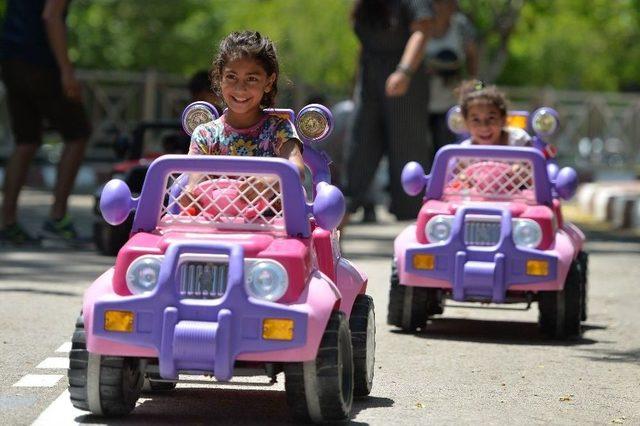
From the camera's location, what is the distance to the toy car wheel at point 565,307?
32.2 feet

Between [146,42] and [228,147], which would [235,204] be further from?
[146,42]

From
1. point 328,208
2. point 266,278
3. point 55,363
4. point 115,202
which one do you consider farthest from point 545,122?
point 266,278

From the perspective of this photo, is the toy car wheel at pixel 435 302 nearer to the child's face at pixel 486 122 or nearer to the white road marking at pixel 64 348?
the child's face at pixel 486 122

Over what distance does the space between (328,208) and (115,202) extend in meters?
0.85

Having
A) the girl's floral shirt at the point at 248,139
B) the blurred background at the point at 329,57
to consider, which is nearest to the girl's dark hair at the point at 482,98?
the girl's floral shirt at the point at 248,139

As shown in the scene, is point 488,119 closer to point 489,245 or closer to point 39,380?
point 489,245

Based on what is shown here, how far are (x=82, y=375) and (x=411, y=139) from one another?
6.96 m

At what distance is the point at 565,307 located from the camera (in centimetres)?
982

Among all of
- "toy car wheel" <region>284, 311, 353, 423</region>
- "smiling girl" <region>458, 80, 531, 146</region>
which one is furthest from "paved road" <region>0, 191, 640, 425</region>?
"smiling girl" <region>458, 80, 531, 146</region>

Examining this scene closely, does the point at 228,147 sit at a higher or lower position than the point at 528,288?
higher

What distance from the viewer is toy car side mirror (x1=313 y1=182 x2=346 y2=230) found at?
21.6 ft

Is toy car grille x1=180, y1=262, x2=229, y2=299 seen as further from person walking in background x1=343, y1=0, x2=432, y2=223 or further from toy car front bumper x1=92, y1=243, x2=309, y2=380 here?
person walking in background x1=343, y1=0, x2=432, y2=223

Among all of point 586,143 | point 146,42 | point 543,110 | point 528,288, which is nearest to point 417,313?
point 528,288

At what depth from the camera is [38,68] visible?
14.8m
